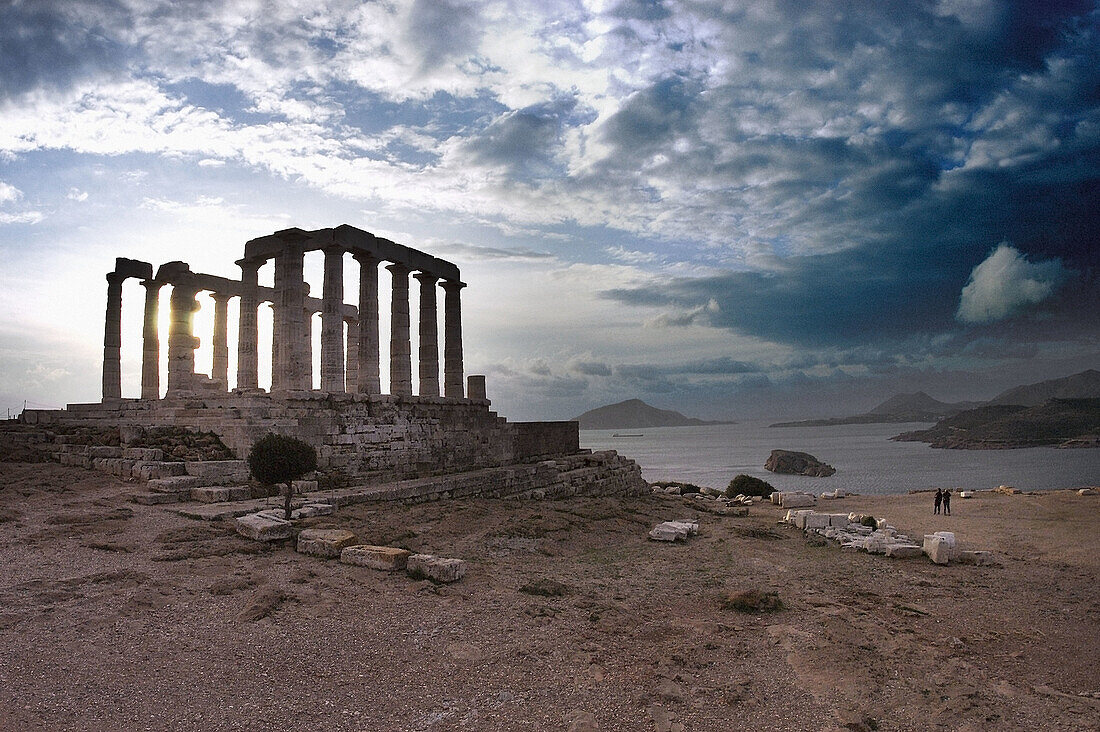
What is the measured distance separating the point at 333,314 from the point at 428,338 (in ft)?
16.1

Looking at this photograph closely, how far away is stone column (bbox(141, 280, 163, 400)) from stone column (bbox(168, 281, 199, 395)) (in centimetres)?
136

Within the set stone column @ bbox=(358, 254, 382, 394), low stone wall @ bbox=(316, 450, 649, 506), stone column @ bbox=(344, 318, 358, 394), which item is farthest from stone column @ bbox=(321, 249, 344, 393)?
low stone wall @ bbox=(316, 450, 649, 506)

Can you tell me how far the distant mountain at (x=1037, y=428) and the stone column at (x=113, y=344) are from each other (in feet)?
371

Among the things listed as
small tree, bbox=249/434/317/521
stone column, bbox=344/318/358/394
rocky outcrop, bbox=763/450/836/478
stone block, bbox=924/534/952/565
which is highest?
stone column, bbox=344/318/358/394

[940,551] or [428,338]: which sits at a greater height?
[428,338]

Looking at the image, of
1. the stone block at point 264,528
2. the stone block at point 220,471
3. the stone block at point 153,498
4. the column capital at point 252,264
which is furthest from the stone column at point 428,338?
the stone block at point 264,528

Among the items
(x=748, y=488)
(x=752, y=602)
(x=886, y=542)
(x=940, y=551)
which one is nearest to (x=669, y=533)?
(x=886, y=542)

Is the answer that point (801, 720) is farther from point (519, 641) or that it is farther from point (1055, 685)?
point (1055, 685)

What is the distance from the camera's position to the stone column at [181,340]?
2384 cm

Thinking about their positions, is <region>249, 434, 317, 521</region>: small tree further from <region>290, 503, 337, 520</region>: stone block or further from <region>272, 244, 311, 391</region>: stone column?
<region>272, 244, 311, 391</region>: stone column

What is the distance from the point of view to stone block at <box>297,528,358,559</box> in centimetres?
945

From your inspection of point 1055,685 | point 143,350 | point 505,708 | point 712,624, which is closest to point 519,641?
point 505,708

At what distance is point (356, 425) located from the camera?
18.2 m

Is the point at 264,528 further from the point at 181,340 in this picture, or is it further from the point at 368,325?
the point at 181,340
